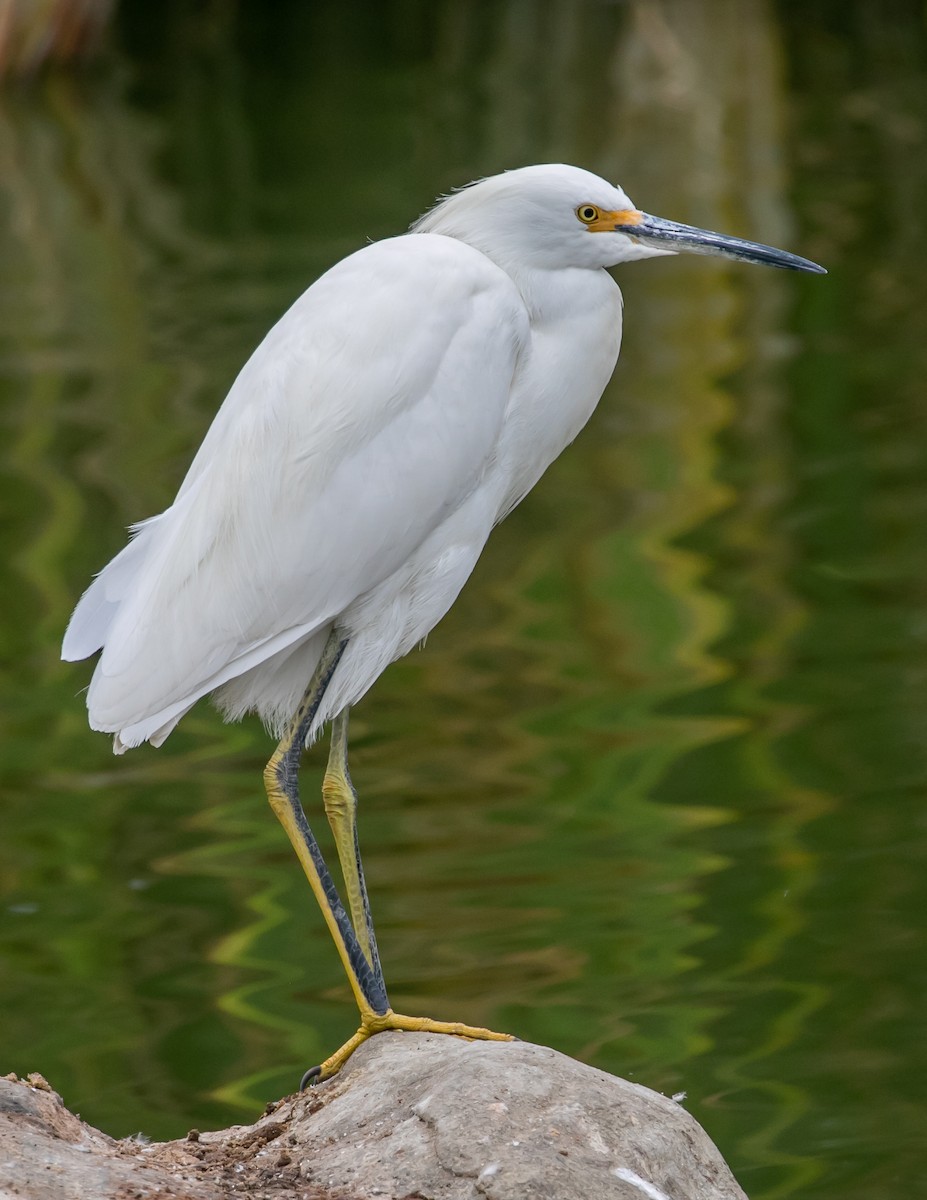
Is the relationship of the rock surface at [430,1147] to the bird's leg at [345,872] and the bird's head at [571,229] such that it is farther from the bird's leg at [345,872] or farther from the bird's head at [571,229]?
the bird's head at [571,229]

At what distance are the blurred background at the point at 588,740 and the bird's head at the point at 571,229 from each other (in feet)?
1.77

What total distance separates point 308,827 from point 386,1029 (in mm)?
388

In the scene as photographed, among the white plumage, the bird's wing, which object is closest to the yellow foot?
the white plumage

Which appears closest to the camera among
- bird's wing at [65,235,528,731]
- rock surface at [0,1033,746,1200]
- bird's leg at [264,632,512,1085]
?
rock surface at [0,1033,746,1200]

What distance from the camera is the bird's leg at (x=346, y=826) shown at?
351 cm

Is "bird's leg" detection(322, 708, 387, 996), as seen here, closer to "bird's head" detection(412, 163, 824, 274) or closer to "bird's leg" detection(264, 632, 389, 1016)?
Result: "bird's leg" detection(264, 632, 389, 1016)

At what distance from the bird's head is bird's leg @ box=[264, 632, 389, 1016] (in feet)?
2.56

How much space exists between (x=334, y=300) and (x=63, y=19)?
1846 cm

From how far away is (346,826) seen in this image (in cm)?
357

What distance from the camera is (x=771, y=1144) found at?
4.05 metres

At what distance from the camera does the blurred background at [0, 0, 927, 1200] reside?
4551 mm

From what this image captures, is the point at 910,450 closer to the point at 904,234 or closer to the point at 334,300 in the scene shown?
the point at 904,234

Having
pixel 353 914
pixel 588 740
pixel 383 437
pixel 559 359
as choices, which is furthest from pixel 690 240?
pixel 588 740

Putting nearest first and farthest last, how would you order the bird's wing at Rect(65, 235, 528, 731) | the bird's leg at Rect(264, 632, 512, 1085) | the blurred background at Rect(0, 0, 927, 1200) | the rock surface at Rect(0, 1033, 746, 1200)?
1. the rock surface at Rect(0, 1033, 746, 1200)
2. the bird's wing at Rect(65, 235, 528, 731)
3. the bird's leg at Rect(264, 632, 512, 1085)
4. the blurred background at Rect(0, 0, 927, 1200)
